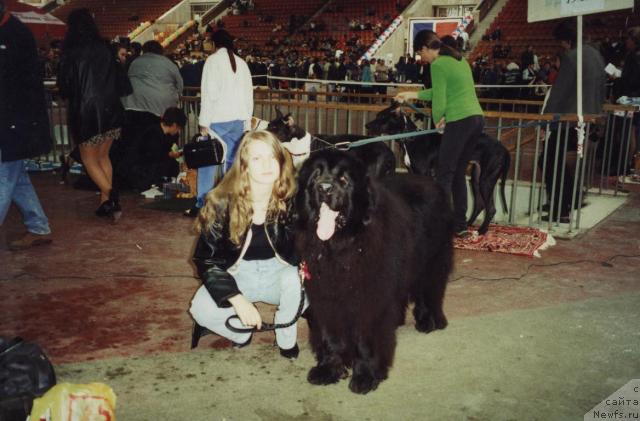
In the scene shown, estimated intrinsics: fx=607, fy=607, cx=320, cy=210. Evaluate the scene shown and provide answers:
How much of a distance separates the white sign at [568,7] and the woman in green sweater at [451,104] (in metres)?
1.03

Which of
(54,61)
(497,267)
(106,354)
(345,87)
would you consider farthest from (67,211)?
(54,61)

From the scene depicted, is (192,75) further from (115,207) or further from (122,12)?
(122,12)

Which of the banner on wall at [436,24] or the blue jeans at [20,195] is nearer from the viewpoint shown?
the blue jeans at [20,195]

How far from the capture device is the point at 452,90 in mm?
5559

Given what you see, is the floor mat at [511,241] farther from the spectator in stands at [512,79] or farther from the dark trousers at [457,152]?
the spectator in stands at [512,79]

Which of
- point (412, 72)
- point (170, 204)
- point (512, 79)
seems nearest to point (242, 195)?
point (170, 204)

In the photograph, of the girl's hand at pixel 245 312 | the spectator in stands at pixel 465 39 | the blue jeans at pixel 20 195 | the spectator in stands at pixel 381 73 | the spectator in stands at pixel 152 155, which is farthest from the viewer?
the spectator in stands at pixel 465 39

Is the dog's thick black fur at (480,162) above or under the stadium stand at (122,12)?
under

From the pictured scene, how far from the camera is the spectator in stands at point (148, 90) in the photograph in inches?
303

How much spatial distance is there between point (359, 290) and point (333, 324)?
24 cm

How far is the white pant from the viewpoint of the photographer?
10.6 ft

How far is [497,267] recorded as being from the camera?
16.5ft

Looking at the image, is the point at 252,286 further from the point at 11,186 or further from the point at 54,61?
the point at 54,61

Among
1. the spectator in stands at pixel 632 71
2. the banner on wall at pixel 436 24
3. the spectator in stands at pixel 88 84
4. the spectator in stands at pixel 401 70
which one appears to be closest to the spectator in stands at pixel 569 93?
the spectator in stands at pixel 632 71
